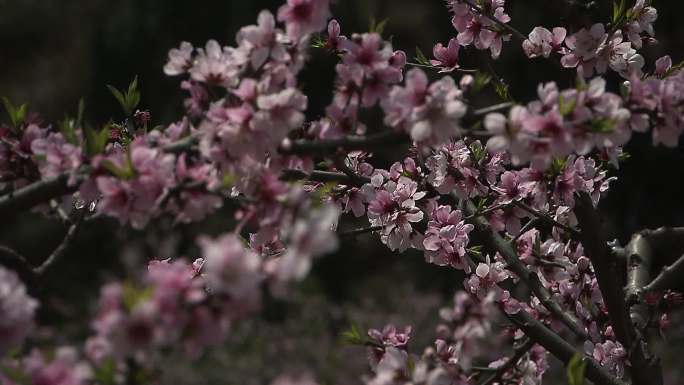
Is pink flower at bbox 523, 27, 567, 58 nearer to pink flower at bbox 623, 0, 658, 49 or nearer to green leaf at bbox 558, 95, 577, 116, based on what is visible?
pink flower at bbox 623, 0, 658, 49

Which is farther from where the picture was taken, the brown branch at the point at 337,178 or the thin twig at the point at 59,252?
the brown branch at the point at 337,178

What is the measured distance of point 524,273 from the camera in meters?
2.34

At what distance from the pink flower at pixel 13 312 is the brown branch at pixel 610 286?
160 centimetres

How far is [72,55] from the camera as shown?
44.1 feet

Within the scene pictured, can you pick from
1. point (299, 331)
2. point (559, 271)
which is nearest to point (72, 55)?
point (299, 331)

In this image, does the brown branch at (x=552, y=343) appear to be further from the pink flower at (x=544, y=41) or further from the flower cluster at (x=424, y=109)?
the flower cluster at (x=424, y=109)

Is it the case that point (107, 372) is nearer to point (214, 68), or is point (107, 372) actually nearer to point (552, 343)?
point (214, 68)

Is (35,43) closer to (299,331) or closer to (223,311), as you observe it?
(299,331)

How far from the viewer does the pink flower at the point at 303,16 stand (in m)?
1.59

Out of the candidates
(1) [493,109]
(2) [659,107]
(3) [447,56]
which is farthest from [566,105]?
(3) [447,56]

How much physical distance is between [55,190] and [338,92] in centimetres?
60

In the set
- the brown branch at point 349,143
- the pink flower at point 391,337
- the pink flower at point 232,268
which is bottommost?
the pink flower at point 391,337

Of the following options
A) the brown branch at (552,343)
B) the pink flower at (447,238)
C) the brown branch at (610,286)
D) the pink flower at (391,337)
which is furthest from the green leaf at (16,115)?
the brown branch at (610,286)

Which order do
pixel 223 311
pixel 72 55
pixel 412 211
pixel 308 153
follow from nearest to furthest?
pixel 223 311 → pixel 308 153 → pixel 412 211 → pixel 72 55
